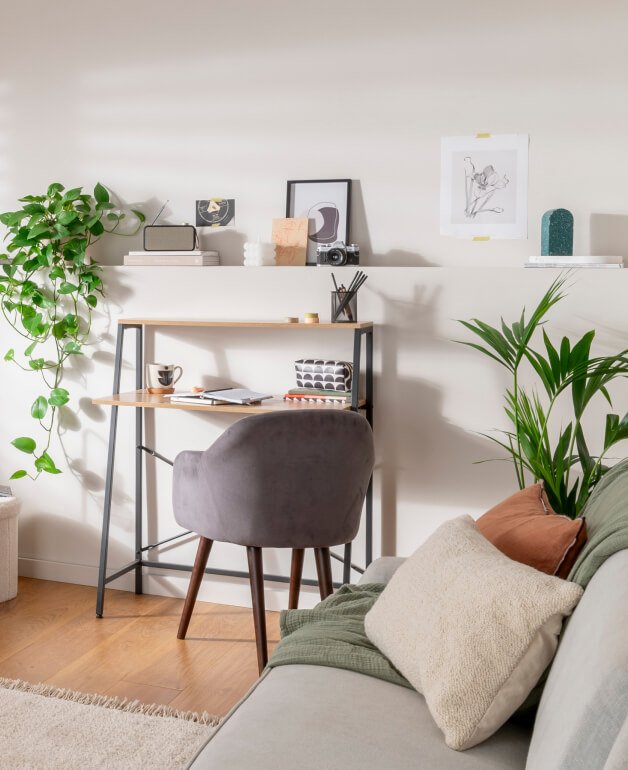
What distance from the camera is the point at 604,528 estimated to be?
1672 mm

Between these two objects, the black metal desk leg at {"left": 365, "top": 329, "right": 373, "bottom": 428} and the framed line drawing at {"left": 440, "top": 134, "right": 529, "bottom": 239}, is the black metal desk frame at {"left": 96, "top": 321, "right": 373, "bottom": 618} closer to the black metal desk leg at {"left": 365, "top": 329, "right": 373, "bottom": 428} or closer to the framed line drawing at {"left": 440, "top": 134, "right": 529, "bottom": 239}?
the black metal desk leg at {"left": 365, "top": 329, "right": 373, "bottom": 428}

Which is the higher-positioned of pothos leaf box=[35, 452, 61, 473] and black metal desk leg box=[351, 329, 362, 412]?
black metal desk leg box=[351, 329, 362, 412]

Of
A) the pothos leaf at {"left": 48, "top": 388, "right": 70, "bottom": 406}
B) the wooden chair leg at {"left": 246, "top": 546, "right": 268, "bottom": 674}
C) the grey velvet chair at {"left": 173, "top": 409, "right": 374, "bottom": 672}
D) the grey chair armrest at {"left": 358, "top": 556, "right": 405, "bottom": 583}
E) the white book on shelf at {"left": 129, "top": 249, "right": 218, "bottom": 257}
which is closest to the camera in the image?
the grey chair armrest at {"left": 358, "top": 556, "right": 405, "bottom": 583}

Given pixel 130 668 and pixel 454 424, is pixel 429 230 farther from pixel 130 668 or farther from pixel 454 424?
pixel 130 668

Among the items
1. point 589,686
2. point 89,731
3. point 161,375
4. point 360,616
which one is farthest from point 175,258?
point 589,686

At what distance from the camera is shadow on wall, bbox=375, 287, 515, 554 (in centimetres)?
317

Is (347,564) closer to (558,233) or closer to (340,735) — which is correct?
(558,233)

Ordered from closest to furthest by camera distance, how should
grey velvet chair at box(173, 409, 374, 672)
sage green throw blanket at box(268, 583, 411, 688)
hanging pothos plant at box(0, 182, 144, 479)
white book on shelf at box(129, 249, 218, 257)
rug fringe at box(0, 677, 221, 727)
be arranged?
sage green throw blanket at box(268, 583, 411, 688) → rug fringe at box(0, 677, 221, 727) → grey velvet chair at box(173, 409, 374, 672) → white book on shelf at box(129, 249, 218, 257) → hanging pothos plant at box(0, 182, 144, 479)

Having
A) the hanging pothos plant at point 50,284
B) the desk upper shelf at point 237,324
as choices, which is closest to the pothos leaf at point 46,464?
the hanging pothos plant at point 50,284

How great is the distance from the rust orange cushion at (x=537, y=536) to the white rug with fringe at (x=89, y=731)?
90 cm

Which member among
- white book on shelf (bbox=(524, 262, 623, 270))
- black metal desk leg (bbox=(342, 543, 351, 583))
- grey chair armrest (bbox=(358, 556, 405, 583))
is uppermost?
white book on shelf (bbox=(524, 262, 623, 270))

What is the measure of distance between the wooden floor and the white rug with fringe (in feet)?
0.27

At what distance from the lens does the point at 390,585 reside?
191cm

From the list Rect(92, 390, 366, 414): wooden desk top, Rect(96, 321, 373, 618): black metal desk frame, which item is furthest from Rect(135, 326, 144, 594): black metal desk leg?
Rect(92, 390, 366, 414): wooden desk top
